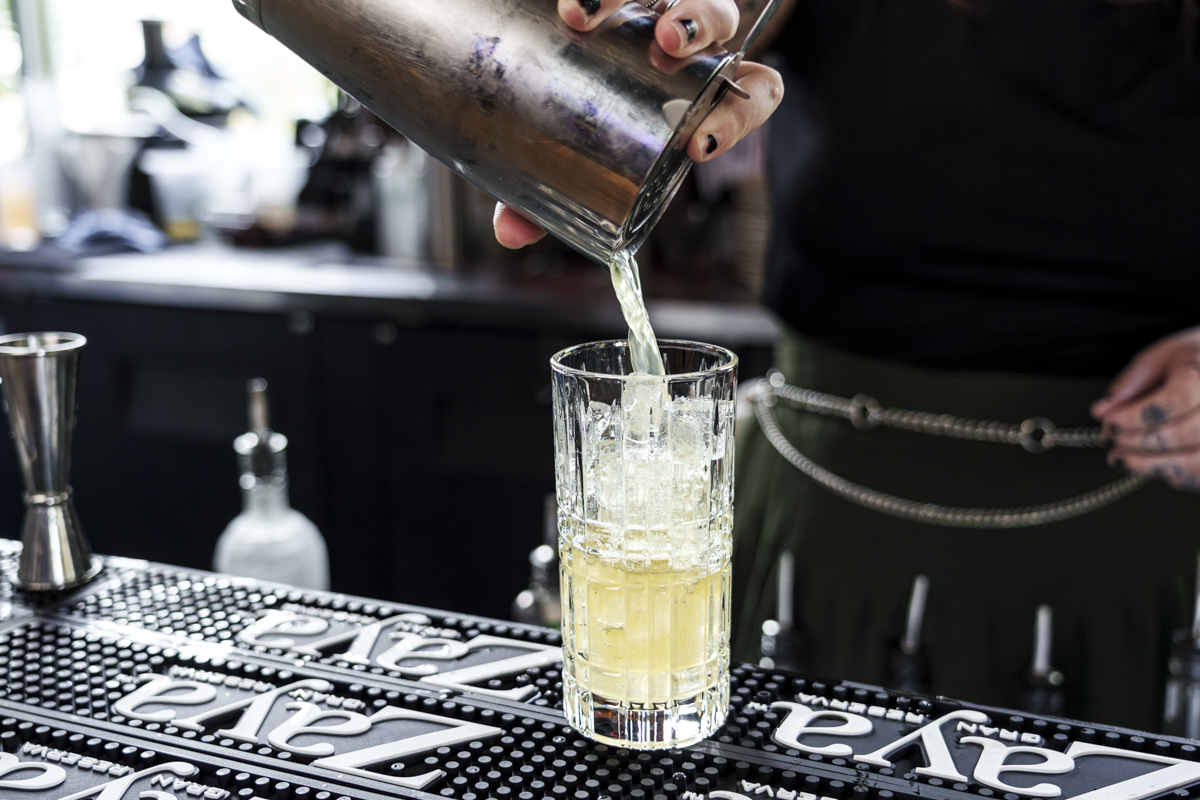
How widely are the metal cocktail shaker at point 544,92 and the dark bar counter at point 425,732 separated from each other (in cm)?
33

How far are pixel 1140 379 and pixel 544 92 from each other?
0.74 metres

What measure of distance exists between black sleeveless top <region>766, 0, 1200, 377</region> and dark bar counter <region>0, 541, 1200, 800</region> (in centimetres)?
58

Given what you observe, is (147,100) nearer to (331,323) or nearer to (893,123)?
(331,323)

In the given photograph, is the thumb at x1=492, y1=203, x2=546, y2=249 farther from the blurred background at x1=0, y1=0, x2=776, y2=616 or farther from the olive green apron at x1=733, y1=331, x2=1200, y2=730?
the blurred background at x1=0, y1=0, x2=776, y2=616

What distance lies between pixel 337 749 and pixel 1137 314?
0.94 meters

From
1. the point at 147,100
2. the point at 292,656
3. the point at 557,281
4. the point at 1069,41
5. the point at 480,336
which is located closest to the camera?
the point at 292,656

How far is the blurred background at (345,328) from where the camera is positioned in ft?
7.91

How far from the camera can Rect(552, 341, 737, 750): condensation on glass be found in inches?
27.0

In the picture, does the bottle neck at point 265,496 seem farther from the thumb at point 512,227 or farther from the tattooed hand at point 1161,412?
the tattooed hand at point 1161,412

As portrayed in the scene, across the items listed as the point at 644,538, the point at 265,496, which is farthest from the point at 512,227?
the point at 265,496

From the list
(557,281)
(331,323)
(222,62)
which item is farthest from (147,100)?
(557,281)

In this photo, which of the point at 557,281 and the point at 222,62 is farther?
the point at 222,62

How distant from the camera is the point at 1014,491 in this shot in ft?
4.10

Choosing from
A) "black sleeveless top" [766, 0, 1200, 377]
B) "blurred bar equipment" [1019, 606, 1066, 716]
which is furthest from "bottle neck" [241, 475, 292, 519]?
"blurred bar equipment" [1019, 606, 1066, 716]
